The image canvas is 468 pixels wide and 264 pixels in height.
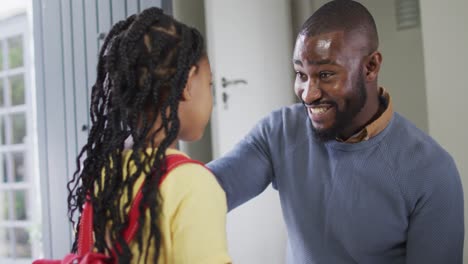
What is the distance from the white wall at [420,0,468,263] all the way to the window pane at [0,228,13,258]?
3.13 meters

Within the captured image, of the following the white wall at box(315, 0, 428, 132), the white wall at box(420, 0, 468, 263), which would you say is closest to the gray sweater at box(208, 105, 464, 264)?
the white wall at box(420, 0, 468, 263)

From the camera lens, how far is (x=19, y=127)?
12.1 ft

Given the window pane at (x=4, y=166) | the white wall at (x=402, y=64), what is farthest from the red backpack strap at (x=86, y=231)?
the window pane at (x=4, y=166)

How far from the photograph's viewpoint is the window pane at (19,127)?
3.66 meters

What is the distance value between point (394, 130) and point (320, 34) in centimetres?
28

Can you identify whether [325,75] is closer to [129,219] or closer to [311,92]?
[311,92]

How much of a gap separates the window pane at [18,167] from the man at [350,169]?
286 cm

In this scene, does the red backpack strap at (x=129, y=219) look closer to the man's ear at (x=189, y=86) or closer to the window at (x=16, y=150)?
the man's ear at (x=189, y=86)

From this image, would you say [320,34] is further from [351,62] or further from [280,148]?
[280,148]

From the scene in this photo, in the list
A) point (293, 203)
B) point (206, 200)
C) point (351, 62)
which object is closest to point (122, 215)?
point (206, 200)

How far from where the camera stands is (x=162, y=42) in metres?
0.79

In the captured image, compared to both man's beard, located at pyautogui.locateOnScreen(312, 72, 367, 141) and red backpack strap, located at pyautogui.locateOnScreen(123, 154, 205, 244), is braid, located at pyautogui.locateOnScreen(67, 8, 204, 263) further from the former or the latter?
man's beard, located at pyautogui.locateOnScreen(312, 72, 367, 141)

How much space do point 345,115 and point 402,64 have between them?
191 cm

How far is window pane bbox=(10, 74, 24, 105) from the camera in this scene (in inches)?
144
